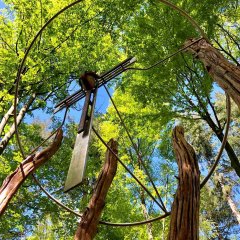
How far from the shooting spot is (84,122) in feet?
5.97

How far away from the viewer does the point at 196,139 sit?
49.1 feet

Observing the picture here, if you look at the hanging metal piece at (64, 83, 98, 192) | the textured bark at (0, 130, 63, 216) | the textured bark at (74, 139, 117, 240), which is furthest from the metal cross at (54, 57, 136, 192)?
the textured bark at (74, 139, 117, 240)

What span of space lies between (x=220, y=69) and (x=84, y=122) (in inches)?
44.8

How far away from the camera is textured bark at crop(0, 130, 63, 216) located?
8.70 feet

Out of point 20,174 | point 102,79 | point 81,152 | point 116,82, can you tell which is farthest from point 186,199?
point 116,82

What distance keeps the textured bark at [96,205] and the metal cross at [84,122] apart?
90 centimetres

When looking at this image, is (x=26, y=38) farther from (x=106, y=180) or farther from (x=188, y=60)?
(x=106, y=180)

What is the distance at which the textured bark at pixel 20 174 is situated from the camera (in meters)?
2.65

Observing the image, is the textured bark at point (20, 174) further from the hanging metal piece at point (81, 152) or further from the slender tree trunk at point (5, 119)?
the slender tree trunk at point (5, 119)

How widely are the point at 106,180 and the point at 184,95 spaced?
3420 mm

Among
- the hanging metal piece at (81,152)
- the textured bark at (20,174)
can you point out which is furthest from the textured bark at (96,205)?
the hanging metal piece at (81,152)

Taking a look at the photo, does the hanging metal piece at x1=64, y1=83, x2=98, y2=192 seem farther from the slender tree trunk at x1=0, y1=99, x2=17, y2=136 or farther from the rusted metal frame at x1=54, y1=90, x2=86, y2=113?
the slender tree trunk at x1=0, y1=99, x2=17, y2=136

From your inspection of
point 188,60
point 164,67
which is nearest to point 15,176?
point 164,67

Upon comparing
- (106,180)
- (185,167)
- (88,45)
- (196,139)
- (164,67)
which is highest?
(196,139)
